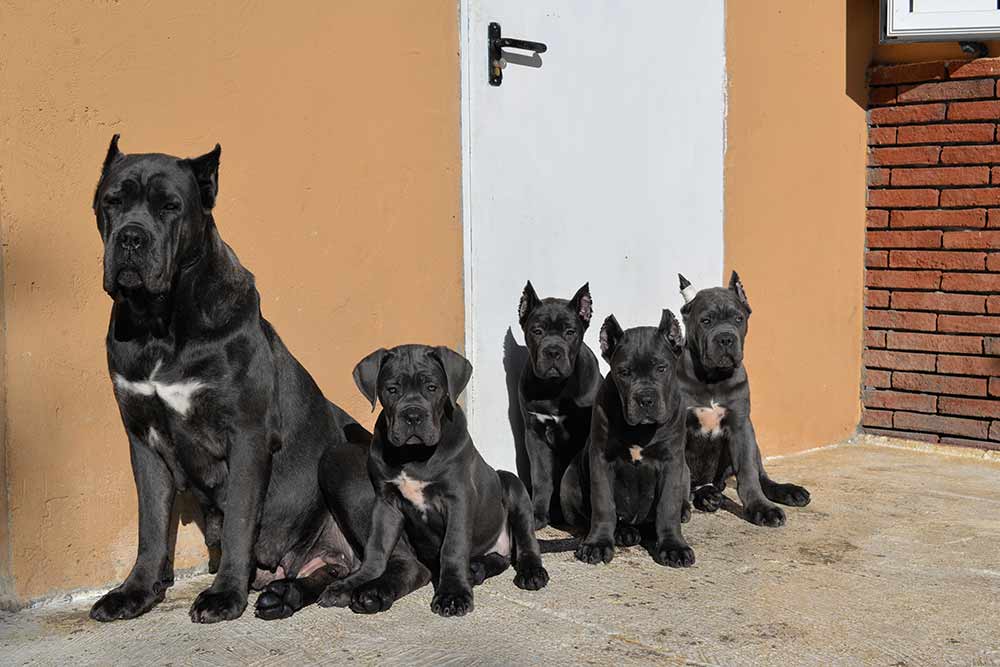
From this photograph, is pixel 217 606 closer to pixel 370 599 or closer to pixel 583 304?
pixel 370 599

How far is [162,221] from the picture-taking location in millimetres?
3936

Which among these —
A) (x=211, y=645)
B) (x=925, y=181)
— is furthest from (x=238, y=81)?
(x=925, y=181)

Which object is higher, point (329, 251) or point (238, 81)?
point (238, 81)

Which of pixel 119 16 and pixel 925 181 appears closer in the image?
pixel 119 16

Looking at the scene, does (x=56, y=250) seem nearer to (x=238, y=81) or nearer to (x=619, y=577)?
(x=238, y=81)

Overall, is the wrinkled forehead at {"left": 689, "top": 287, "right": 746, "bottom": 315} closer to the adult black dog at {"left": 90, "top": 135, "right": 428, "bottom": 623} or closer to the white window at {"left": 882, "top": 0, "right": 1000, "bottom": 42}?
the adult black dog at {"left": 90, "top": 135, "right": 428, "bottom": 623}

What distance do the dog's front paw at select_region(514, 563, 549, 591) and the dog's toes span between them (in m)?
0.60

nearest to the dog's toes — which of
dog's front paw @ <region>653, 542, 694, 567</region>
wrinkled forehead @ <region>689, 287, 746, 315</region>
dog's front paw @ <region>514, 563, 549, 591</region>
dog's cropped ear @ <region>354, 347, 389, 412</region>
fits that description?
dog's front paw @ <region>514, 563, 549, 591</region>

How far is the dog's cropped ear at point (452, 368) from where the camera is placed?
445 centimetres

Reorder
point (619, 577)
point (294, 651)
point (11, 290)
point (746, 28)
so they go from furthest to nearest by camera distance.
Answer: point (746, 28) < point (619, 577) < point (11, 290) < point (294, 651)

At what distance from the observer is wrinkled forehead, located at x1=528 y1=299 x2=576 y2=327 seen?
5543mm

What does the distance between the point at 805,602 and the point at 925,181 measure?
13.9 ft

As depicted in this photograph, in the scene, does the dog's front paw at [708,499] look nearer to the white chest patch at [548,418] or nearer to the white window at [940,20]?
the white chest patch at [548,418]

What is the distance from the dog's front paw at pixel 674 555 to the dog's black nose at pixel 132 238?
257cm
